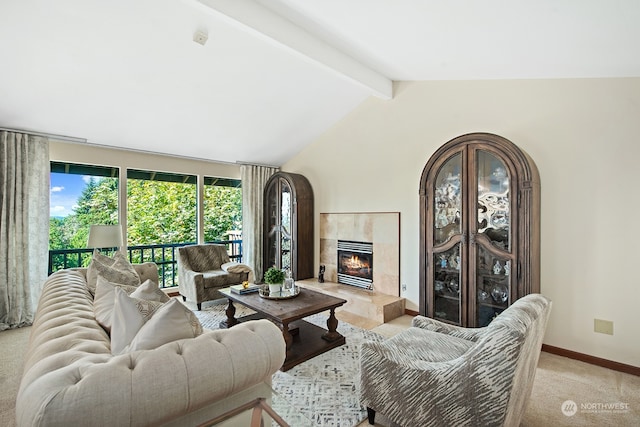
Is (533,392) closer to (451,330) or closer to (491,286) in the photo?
(451,330)

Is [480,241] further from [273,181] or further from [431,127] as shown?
[273,181]

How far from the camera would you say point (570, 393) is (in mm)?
2184

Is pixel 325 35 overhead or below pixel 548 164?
overhead

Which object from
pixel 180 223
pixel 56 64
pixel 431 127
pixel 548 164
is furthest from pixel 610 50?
pixel 180 223

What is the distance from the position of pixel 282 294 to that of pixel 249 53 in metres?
2.45

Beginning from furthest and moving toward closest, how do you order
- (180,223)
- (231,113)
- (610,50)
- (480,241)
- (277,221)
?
(277,221) → (180,223) → (231,113) → (480,241) → (610,50)

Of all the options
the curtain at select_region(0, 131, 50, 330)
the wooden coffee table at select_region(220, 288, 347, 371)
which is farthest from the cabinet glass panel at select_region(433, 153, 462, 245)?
the curtain at select_region(0, 131, 50, 330)

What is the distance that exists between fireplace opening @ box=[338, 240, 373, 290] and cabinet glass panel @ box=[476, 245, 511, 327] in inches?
58.5

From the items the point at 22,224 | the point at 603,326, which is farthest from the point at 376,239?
the point at 22,224

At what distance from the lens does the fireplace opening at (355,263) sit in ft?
14.0

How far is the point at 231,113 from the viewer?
3955mm

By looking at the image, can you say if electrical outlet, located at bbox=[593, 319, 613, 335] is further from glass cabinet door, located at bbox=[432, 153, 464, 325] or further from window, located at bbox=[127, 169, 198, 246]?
window, located at bbox=[127, 169, 198, 246]

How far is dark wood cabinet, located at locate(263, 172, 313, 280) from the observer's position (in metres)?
4.92

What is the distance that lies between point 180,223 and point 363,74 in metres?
3.68
